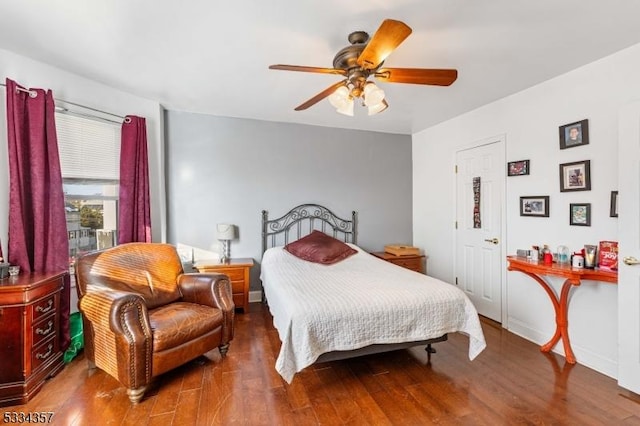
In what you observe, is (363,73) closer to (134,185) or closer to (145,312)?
(145,312)

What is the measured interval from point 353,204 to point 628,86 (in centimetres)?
307

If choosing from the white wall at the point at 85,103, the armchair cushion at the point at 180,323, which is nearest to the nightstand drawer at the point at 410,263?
the armchair cushion at the point at 180,323

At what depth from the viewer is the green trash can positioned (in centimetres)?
253

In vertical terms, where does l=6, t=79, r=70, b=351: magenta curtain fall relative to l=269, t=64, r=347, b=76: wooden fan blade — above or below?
below

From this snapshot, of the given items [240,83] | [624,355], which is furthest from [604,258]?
[240,83]

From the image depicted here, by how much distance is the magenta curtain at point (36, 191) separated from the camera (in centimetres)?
229

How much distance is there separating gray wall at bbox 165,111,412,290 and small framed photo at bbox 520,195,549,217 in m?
1.91

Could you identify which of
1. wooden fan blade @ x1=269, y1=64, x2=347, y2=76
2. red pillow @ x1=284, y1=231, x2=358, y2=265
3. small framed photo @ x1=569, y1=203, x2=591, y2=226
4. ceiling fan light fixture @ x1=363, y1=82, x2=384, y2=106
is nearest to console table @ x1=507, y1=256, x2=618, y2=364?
small framed photo @ x1=569, y1=203, x2=591, y2=226

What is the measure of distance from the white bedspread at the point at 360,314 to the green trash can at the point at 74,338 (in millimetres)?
1735

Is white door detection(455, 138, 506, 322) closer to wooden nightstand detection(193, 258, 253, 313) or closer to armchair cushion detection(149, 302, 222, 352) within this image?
wooden nightstand detection(193, 258, 253, 313)

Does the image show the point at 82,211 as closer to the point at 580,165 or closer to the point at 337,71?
the point at 337,71

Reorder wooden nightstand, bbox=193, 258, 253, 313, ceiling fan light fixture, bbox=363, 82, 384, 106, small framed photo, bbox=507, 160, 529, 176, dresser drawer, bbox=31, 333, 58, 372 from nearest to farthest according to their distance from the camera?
ceiling fan light fixture, bbox=363, 82, 384, 106 < dresser drawer, bbox=31, 333, 58, 372 < small framed photo, bbox=507, 160, 529, 176 < wooden nightstand, bbox=193, 258, 253, 313

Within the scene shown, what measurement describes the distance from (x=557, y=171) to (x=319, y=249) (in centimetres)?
256

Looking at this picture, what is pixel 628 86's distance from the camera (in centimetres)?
229
